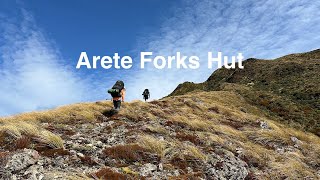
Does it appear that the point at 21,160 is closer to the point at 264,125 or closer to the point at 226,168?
the point at 226,168

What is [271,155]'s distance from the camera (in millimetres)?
19062

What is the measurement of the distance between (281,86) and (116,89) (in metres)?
40.5

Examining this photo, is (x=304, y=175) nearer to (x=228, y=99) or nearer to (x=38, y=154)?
(x=38, y=154)

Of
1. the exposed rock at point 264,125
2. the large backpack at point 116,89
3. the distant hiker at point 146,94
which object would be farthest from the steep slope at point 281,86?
the large backpack at point 116,89

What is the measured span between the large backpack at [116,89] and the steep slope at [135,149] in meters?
1.44

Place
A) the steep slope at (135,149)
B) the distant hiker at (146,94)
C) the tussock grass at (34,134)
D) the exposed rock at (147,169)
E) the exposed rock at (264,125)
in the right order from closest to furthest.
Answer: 1. the steep slope at (135,149)
2. the exposed rock at (147,169)
3. the tussock grass at (34,134)
4. the exposed rock at (264,125)
5. the distant hiker at (146,94)

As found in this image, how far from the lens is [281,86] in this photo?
55.9 meters

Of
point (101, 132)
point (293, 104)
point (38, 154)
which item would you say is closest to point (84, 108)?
point (101, 132)

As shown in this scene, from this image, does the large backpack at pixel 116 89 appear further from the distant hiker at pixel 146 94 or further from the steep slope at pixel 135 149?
the distant hiker at pixel 146 94

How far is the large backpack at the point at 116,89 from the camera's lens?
2301 cm

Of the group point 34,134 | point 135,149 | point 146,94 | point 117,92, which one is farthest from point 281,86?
point 34,134

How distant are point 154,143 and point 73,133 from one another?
4.51m

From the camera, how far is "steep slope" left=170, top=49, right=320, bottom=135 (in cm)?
4134

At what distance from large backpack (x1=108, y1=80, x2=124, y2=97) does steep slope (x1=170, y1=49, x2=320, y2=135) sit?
74.1 ft
